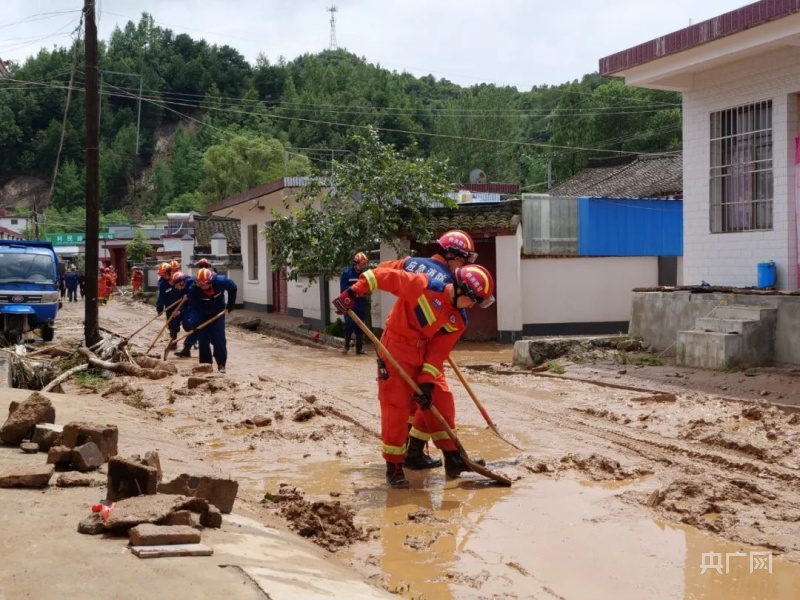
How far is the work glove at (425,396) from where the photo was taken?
6.80 m

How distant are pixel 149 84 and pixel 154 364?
63.6m

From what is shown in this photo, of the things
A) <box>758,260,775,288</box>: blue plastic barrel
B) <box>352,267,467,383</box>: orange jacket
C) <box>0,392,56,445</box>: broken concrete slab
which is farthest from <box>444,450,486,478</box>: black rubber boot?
<box>758,260,775,288</box>: blue plastic barrel

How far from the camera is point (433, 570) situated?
5.04 meters

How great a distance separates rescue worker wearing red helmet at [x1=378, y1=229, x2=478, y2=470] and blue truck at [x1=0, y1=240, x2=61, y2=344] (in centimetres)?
1216

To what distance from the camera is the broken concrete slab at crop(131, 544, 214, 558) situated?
12.6 ft

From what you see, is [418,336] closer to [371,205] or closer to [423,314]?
[423,314]

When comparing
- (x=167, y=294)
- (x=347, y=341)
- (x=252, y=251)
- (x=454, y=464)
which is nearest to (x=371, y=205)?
(x=347, y=341)

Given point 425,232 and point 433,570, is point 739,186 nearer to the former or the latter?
point 425,232

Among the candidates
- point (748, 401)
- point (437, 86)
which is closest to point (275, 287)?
point (748, 401)

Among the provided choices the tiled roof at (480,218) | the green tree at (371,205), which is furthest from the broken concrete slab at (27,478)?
the tiled roof at (480,218)

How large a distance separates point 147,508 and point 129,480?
0.44m

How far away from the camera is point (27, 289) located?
1769 centimetres

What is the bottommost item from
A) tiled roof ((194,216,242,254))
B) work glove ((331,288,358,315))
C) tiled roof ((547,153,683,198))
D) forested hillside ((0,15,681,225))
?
work glove ((331,288,358,315))

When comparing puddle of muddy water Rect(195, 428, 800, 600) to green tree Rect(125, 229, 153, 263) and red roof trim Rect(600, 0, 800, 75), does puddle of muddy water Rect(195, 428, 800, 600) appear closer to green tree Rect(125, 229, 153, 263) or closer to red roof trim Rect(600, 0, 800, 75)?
red roof trim Rect(600, 0, 800, 75)
